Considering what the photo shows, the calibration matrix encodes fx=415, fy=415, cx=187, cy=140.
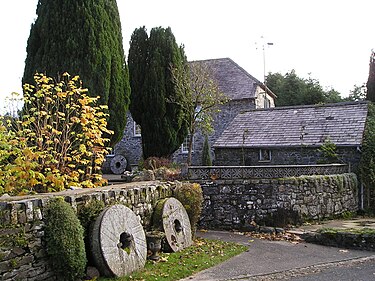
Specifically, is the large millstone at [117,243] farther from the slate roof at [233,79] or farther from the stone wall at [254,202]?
the slate roof at [233,79]

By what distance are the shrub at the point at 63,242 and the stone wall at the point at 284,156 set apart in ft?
→ 42.4

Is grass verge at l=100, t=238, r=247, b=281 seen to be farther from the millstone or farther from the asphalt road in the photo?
the millstone

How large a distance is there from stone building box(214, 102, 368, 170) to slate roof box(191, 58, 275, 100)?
4.28 meters

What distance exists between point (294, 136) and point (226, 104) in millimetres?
7305

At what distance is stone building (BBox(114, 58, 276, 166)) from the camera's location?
24.9 m

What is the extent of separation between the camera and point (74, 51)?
531 inches

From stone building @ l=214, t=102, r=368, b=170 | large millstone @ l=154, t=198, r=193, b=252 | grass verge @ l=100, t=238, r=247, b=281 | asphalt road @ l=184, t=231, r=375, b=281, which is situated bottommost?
asphalt road @ l=184, t=231, r=375, b=281

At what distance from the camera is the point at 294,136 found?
18.4 metres

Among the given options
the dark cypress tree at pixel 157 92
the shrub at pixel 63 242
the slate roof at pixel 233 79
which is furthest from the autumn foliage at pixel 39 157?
the slate roof at pixel 233 79

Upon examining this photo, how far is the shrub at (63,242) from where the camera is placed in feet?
21.1

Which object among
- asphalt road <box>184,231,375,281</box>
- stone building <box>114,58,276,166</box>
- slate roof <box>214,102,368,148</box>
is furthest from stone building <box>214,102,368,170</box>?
asphalt road <box>184,231,375,281</box>

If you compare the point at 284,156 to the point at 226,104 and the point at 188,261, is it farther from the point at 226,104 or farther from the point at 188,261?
the point at 188,261

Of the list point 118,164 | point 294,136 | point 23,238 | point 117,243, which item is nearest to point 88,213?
point 117,243

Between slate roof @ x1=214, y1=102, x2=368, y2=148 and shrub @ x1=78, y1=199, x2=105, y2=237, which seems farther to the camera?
slate roof @ x1=214, y1=102, x2=368, y2=148
